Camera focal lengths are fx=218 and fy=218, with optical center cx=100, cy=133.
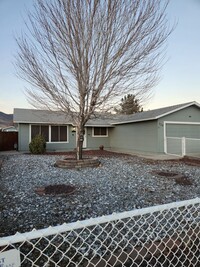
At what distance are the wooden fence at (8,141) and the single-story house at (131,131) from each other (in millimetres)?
1755

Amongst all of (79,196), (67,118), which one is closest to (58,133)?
(67,118)

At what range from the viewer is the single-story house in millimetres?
14000

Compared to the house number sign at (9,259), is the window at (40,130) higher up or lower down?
higher up

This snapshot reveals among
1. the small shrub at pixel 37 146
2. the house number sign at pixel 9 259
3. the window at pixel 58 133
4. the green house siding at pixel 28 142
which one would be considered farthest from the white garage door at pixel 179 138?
the house number sign at pixel 9 259

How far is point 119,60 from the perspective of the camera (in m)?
8.46

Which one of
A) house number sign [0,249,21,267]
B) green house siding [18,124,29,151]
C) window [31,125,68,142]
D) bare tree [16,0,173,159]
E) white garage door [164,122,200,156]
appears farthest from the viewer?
window [31,125,68,142]

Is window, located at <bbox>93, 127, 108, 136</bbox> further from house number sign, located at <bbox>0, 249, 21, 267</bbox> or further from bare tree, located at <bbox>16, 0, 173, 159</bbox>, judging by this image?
house number sign, located at <bbox>0, 249, 21, 267</bbox>

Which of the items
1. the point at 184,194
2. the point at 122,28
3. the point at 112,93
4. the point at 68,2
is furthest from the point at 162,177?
the point at 68,2

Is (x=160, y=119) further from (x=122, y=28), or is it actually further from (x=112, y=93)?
(x=122, y=28)

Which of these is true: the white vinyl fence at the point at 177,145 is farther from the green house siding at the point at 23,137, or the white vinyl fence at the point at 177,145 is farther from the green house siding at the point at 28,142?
the green house siding at the point at 23,137

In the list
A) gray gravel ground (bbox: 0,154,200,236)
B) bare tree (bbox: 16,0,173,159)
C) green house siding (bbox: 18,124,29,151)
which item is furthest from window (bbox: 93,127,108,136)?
gray gravel ground (bbox: 0,154,200,236)

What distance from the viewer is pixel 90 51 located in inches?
329

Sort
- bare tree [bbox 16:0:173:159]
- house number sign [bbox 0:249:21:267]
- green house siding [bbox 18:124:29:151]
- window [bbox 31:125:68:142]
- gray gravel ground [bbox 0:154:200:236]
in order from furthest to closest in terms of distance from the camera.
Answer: window [bbox 31:125:68:142], green house siding [bbox 18:124:29:151], bare tree [bbox 16:0:173:159], gray gravel ground [bbox 0:154:200:236], house number sign [bbox 0:249:21:267]

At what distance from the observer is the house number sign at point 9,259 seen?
41.4 inches
